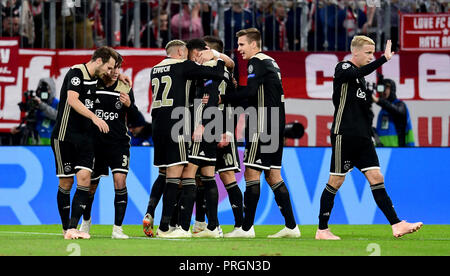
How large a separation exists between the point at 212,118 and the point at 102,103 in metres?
1.27

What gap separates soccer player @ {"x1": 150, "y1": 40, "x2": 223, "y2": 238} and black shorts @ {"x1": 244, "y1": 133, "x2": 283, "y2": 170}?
714 mm

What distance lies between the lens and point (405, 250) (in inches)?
375

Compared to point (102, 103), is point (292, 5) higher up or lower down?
higher up

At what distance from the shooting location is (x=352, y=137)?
10914 mm

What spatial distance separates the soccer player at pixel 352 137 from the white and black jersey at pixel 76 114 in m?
2.66

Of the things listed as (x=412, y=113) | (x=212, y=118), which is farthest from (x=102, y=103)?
(x=412, y=113)

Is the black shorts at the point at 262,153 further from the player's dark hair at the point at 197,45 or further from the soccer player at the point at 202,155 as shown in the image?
the player's dark hair at the point at 197,45

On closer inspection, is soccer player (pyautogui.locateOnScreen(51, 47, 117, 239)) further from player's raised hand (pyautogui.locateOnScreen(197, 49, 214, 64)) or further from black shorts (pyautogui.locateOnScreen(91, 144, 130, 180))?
player's raised hand (pyautogui.locateOnScreen(197, 49, 214, 64))

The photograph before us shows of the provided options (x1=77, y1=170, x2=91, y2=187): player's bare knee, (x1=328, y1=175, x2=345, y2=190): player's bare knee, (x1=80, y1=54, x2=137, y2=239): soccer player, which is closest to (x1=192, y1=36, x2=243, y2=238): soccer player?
(x1=80, y1=54, x2=137, y2=239): soccer player

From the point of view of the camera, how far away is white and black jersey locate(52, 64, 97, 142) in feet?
35.9

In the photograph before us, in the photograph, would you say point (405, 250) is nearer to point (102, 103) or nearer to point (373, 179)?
point (373, 179)

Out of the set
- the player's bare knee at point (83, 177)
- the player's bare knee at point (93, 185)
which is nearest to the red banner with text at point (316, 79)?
the player's bare knee at point (93, 185)

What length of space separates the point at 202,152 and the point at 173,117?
1.84 feet

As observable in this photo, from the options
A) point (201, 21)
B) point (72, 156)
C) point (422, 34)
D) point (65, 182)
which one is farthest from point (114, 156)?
point (422, 34)
